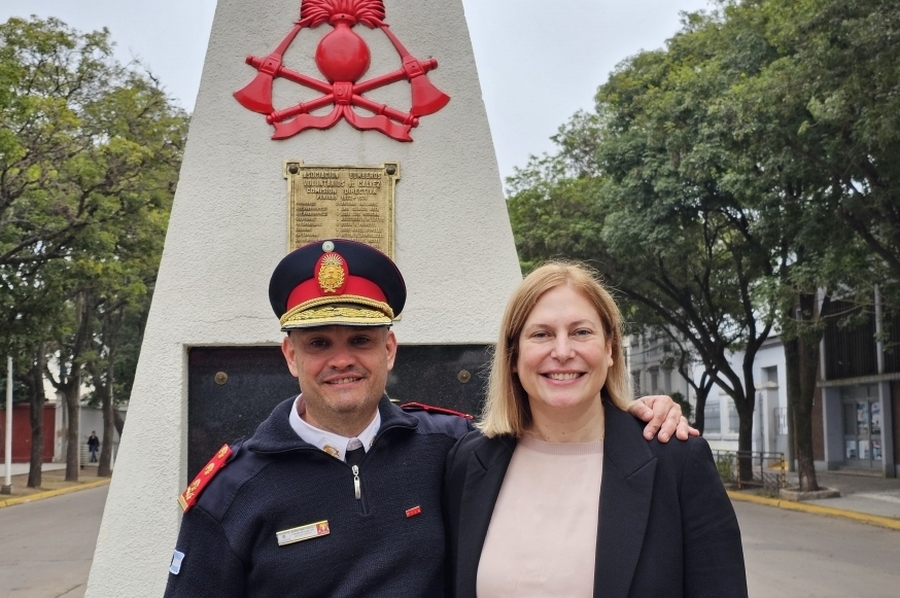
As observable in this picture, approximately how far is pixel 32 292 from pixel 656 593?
19.1 m

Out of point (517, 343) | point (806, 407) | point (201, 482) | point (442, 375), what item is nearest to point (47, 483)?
point (806, 407)

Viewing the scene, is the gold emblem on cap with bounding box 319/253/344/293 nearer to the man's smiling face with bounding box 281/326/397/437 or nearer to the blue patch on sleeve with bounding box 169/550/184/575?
the man's smiling face with bounding box 281/326/397/437

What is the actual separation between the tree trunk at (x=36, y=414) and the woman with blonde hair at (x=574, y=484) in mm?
24906

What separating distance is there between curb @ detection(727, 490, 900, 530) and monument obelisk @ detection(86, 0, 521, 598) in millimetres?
10603

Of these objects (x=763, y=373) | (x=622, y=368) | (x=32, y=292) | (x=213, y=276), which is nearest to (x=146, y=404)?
(x=213, y=276)

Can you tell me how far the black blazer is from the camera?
2197mm

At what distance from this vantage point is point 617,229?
20062 mm

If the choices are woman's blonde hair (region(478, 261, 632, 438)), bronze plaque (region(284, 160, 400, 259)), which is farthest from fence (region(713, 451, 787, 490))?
woman's blonde hair (region(478, 261, 632, 438))

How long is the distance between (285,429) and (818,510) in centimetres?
1721

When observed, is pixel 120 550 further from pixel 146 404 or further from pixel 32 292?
pixel 32 292

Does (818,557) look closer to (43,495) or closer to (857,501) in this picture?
(857,501)

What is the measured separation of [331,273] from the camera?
2.63 metres

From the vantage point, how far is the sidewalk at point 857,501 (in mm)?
16391

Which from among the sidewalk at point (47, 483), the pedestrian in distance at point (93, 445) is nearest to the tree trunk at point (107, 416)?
the sidewalk at point (47, 483)
